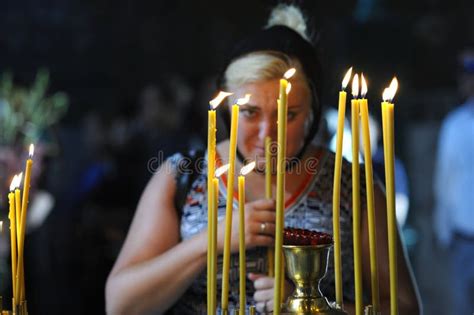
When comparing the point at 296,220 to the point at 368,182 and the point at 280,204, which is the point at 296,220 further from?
the point at 280,204

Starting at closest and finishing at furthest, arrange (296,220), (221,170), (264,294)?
(221,170) → (264,294) → (296,220)

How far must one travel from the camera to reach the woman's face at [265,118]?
272 cm

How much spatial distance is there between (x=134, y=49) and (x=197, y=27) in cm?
102

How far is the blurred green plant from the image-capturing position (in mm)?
6441

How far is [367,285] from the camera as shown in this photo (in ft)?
9.21

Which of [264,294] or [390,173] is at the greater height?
[390,173]

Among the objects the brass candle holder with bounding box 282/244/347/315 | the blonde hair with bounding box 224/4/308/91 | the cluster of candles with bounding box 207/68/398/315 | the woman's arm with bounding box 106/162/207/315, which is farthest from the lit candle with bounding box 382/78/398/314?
the blonde hair with bounding box 224/4/308/91

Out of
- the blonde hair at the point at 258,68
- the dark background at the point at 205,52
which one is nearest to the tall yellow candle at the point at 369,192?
the blonde hair at the point at 258,68

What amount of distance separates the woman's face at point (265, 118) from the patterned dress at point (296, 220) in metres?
0.14

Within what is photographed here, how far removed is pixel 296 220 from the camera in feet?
9.26

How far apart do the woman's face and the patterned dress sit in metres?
0.14

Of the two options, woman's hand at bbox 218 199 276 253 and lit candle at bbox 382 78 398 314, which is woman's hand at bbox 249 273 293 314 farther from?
lit candle at bbox 382 78 398 314

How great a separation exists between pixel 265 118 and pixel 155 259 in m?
0.51

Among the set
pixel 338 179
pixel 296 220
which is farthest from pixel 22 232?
pixel 296 220
